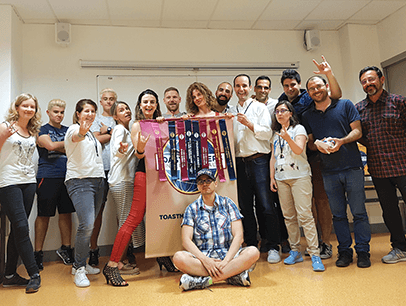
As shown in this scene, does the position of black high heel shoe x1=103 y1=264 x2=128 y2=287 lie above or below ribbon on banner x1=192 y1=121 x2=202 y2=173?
below

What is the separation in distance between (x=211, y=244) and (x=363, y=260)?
1384mm

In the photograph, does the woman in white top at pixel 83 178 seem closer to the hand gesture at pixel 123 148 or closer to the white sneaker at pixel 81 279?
the white sneaker at pixel 81 279

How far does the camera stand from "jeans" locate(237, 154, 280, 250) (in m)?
3.11

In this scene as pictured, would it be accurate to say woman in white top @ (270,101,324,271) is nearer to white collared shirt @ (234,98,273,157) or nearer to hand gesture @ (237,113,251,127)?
white collared shirt @ (234,98,273,157)

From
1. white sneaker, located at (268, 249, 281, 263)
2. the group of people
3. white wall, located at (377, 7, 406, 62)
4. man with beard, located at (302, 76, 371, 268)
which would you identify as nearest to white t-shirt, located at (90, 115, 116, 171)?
the group of people

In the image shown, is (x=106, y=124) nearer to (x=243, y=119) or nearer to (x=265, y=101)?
(x=243, y=119)

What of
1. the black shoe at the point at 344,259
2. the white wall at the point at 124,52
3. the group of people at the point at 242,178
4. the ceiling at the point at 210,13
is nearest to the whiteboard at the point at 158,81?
the white wall at the point at 124,52

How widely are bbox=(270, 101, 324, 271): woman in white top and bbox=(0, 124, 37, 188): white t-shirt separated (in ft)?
7.44

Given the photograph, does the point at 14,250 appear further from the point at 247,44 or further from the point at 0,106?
the point at 247,44

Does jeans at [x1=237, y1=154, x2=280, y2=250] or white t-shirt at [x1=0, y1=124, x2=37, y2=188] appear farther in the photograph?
jeans at [x1=237, y1=154, x2=280, y2=250]

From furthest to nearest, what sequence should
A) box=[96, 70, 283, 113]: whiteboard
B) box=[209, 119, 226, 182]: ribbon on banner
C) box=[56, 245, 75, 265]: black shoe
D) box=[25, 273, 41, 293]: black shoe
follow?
1. box=[96, 70, 283, 113]: whiteboard
2. box=[56, 245, 75, 265]: black shoe
3. box=[209, 119, 226, 182]: ribbon on banner
4. box=[25, 273, 41, 293]: black shoe

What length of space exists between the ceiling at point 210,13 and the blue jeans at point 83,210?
250 centimetres

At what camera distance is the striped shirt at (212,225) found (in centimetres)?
262

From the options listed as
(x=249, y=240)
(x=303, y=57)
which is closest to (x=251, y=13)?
(x=303, y=57)
